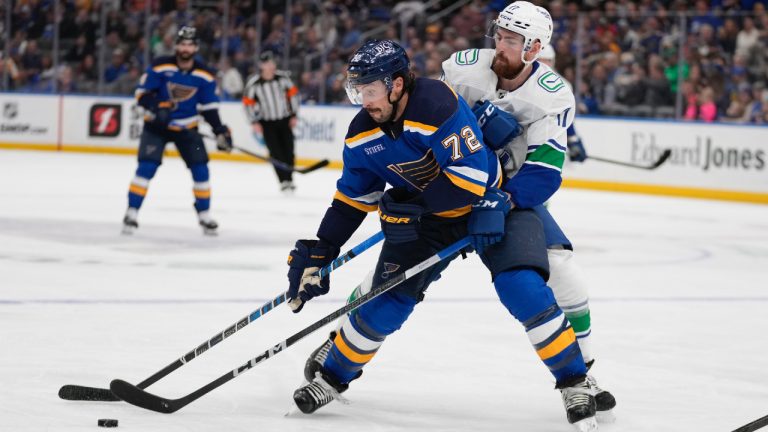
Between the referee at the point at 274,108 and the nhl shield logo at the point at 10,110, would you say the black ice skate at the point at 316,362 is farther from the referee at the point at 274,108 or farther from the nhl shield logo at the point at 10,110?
the nhl shield logo at the point at 10,110

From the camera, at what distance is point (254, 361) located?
3098 mm

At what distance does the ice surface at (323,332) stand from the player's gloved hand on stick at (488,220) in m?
0.49

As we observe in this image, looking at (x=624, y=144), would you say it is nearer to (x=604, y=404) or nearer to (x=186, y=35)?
(x=186, y=35)

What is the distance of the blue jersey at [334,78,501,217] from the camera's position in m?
2.91

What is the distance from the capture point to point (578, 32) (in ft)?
38.1

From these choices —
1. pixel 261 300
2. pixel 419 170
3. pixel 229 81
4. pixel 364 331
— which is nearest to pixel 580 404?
pixel 364 331

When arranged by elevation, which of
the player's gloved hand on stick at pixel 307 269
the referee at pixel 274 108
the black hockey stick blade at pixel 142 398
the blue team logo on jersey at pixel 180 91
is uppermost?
the player's gloved hand on stick at pixel 307 269

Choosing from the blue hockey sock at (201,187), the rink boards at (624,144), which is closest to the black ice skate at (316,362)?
the blue hockey sock at (201,187)

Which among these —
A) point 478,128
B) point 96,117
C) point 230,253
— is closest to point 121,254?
point 230,253

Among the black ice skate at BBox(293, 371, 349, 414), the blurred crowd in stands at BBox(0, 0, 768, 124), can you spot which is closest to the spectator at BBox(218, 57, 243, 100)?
the blurred crowd in stands at BBox(0, 0, 768, 124)

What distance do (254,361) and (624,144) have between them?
848 cm

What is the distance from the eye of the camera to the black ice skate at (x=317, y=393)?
3.13 meters

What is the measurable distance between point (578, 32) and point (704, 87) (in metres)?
1.38

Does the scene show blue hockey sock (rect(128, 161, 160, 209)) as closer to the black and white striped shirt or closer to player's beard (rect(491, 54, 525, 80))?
the black and white striped shirt
